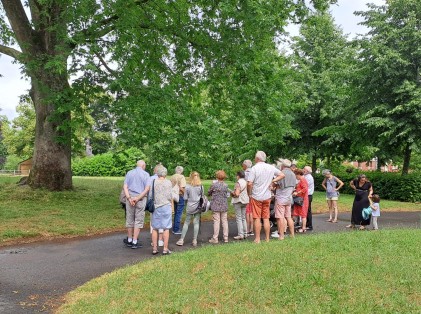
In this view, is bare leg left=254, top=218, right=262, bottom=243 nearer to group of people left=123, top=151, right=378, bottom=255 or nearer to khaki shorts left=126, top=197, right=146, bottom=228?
group of people left=123, top=151, right=378, bottom=255

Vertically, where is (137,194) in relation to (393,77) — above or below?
below

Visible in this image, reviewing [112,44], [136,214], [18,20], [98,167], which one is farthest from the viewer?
[98,167]

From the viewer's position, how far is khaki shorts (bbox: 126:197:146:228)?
9336 millimetres

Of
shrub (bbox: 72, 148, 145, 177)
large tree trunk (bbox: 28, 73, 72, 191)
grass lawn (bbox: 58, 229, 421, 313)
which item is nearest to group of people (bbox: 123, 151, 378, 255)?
grass lawn (bbox: 58, 229, 421, 313)

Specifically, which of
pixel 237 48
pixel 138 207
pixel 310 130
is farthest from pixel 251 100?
pixel 310 130

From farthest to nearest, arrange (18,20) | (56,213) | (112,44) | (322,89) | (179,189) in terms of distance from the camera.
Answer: (322,89) → (18,20) → (112,44) → (56,213) → (179,189)

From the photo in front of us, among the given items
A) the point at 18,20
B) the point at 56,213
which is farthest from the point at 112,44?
the point at 56,213

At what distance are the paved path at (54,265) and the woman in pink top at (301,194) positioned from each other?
1884 millimetres

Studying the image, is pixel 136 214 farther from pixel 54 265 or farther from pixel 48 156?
pixel 48 156

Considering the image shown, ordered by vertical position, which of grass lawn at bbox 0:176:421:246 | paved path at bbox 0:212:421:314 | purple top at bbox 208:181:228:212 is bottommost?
paved path at bbox 0:212:421:314

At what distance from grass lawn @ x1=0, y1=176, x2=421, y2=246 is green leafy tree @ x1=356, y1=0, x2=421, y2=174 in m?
4.60

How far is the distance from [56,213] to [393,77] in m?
17.0

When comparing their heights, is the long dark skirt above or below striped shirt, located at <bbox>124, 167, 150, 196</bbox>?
below

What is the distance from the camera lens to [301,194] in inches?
443
